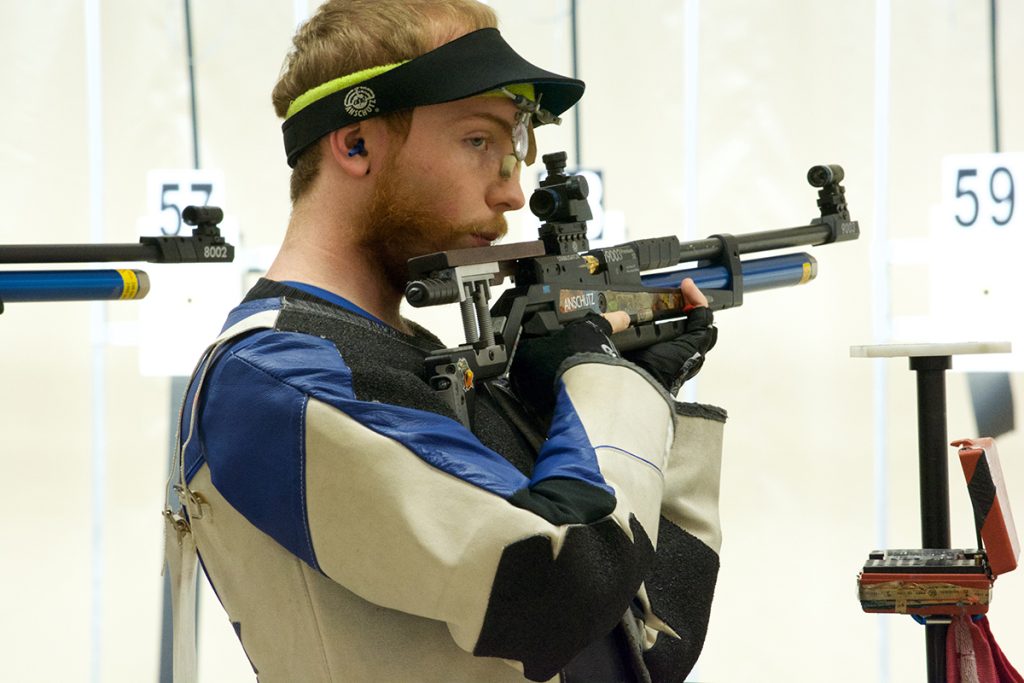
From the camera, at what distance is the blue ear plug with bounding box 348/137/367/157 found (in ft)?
3.09

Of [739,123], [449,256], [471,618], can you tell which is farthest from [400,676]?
[739,123]

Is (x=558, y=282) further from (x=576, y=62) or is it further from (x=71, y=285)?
(x=576, y=62)

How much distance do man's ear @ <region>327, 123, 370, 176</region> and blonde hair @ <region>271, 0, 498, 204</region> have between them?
0.03 metres

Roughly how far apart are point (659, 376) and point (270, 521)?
1.34 feet

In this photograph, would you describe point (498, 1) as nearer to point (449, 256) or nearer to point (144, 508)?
point (144, 508)

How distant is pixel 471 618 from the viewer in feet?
2.49

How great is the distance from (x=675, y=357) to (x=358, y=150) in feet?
1.14

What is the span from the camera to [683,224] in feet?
7.23

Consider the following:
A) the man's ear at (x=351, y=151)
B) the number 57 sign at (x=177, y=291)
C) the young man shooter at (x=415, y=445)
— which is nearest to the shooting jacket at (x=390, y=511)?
the young man shooter at (x=415, y=445)

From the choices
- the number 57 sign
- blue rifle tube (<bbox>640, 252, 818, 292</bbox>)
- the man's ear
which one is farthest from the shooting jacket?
the number 57 sign

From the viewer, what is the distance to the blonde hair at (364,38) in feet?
3.07

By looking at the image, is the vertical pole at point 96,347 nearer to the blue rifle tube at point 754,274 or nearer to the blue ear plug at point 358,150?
the blue rifle tube at point 754,274

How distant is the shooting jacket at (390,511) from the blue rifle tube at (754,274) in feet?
1.17

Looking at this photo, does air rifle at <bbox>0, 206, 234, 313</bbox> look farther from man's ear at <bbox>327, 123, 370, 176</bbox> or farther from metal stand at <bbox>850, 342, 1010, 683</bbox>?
metal stand at <bbox>850, 342, 1010, 683</bbox>
